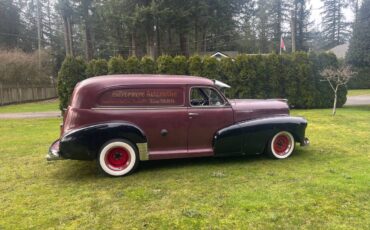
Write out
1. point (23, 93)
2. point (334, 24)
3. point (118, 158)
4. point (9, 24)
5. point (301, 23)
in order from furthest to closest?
point (334, 24) → point (301, 23) → point (9, 24) → point (23, 93) → point (118, 158)

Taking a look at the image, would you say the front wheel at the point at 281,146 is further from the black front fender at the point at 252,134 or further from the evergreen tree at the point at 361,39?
the evergreen tree at the point at 361,39

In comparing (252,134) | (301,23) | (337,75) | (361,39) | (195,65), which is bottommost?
(252,134)

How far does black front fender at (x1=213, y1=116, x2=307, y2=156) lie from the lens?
6.27 m

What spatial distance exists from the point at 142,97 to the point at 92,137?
1.10 metres

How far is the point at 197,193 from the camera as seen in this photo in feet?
15.7

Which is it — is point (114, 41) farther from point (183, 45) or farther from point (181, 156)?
point (181, 156)

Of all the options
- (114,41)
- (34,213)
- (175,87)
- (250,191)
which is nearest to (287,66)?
(175,87)

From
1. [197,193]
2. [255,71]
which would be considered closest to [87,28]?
[255,71]

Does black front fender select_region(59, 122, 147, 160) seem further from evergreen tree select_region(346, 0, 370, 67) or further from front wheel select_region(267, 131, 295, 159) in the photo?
evergreen tree select_region(346, 0, 370, 67)

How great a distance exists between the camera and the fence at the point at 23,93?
86.7 ft

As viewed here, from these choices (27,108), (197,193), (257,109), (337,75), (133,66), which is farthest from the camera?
(27,108)

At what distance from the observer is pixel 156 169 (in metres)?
6.22

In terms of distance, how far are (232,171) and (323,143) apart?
342 centimetres

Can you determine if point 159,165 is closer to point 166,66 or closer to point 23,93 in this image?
point 166,66
